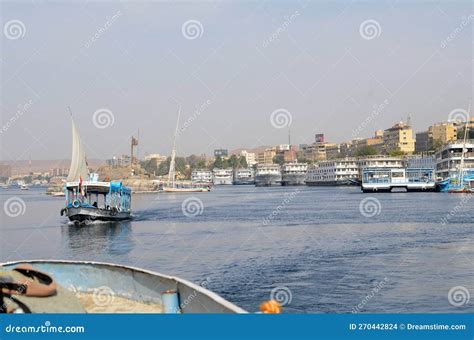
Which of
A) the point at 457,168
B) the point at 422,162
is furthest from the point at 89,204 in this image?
the point at 422,162

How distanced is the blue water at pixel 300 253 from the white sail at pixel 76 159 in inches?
180

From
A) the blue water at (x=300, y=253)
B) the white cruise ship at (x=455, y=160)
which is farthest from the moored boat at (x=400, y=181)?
the blue water at (x=300, y=253)

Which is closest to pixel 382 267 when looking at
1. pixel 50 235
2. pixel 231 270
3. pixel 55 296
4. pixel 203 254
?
pixel 231 270

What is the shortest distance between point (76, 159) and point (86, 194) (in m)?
6.72

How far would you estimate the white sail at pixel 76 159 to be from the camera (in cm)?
5691

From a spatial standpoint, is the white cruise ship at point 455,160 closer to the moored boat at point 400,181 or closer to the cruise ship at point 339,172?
the moored boat at point 400,181

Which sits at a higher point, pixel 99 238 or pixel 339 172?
pixel 339 172

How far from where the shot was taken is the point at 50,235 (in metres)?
44.6

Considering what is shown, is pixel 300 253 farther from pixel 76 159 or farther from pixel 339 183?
pixel 339 183

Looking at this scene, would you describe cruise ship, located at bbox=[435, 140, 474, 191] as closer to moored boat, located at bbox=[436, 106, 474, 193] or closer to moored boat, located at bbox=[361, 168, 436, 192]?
moored boat, located at bbox=[436, 106, 474, 193]

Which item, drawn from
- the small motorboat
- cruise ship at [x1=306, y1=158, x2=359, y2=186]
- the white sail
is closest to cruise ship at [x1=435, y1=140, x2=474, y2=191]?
cruise ship at [x1=306, y1=158, x2=359, y2=186]

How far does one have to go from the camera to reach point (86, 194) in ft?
168

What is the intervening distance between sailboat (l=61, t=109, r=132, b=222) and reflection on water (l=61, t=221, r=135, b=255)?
870mm

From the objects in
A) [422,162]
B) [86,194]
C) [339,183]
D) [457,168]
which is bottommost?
[339,183]
